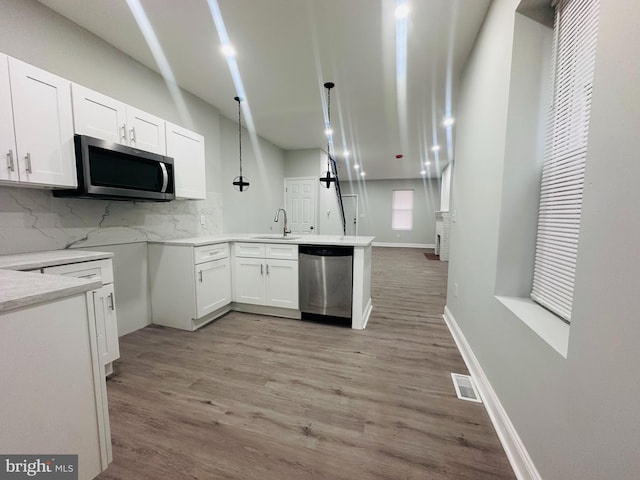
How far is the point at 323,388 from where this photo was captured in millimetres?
1817

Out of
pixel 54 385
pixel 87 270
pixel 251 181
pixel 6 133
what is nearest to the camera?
pixel 54 385

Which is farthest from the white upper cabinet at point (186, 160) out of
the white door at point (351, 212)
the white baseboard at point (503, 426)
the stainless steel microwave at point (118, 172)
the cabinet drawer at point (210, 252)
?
the white door at point (351, 212)

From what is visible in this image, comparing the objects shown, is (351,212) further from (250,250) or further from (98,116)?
(98,116)

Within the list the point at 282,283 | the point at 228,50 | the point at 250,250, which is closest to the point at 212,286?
the point at 250,250

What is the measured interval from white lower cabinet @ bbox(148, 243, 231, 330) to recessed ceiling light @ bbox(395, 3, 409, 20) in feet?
8.95

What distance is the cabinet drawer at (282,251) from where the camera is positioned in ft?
9.67

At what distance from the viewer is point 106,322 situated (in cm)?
191

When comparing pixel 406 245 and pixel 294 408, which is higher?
pixel 406 245

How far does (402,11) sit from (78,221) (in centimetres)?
312

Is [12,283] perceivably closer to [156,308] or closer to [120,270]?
[120,270]

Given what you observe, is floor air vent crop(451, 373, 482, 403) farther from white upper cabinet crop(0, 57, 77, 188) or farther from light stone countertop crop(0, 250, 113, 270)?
white upper cabinet crop(0, 57, 77, 188)

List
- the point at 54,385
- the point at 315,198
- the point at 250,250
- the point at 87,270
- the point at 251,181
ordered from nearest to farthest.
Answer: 1. the point at 54,385
2. the point at 87,270
3. the point at 250,250
4. the point at 251,181
5. the point at 315,198

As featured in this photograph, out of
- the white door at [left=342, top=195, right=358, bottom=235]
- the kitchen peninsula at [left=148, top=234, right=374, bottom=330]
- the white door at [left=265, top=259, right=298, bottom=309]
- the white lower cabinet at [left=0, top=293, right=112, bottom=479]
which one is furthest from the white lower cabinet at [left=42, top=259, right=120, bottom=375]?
the white door at [left=342, top=195, right=358, bottom=235]

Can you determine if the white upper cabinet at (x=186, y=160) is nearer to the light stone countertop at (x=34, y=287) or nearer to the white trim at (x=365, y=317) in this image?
the light stone countertop at (x=34, y=287)
